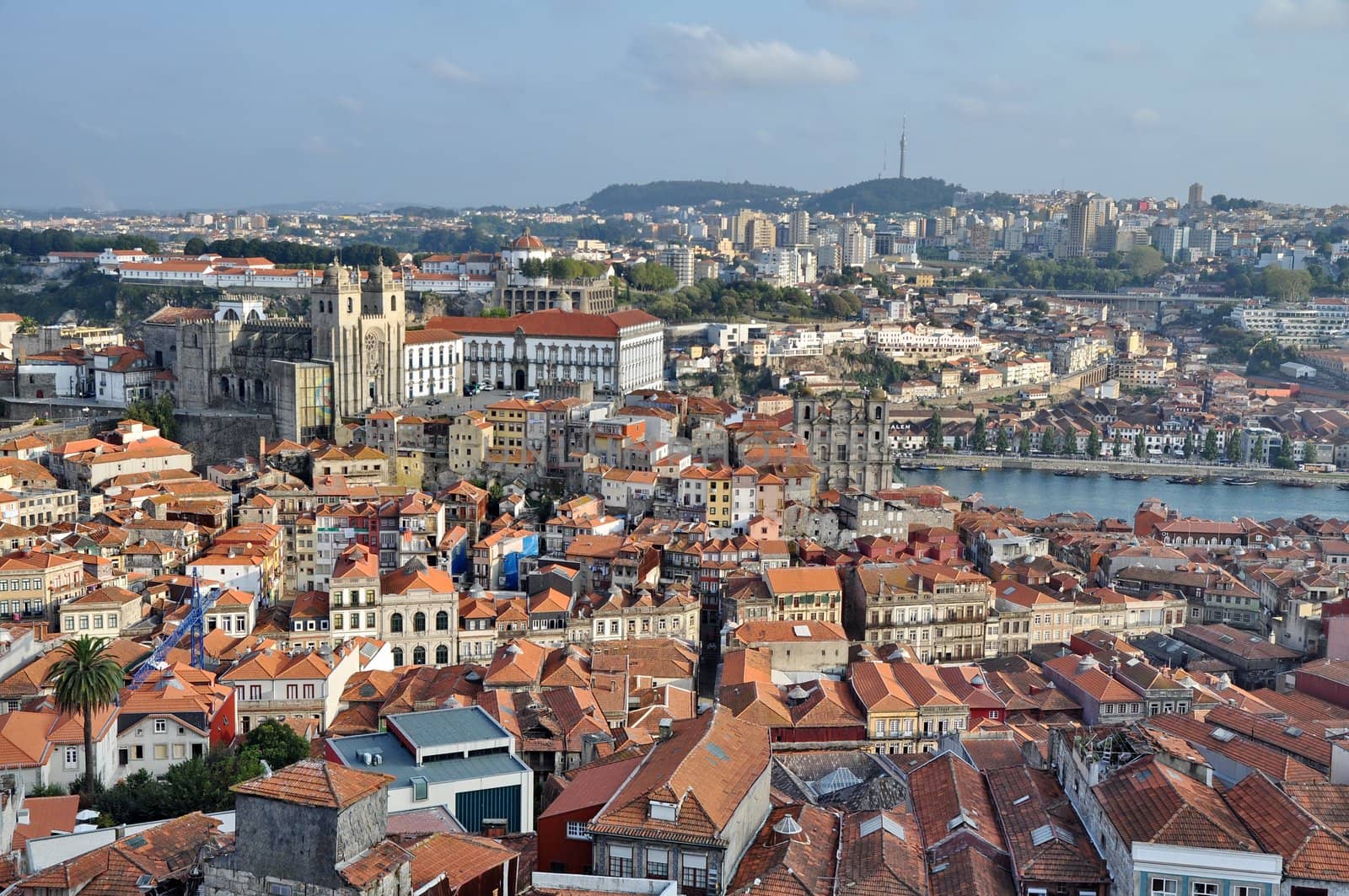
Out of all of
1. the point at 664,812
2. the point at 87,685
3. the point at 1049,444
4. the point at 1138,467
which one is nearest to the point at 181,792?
the point at 87,685

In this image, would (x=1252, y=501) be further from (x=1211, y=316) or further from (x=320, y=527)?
(x=1211, y=316)

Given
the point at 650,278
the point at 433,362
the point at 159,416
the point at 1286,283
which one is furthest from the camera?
the point at 1286,283

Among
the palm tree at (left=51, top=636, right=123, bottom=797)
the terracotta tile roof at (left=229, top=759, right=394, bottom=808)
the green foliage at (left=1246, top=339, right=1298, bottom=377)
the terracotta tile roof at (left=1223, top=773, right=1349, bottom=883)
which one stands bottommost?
the green foliage at (left=1246, top=339, right=1298, bottom=377)

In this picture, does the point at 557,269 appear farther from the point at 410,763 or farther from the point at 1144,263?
the point at 1144,263

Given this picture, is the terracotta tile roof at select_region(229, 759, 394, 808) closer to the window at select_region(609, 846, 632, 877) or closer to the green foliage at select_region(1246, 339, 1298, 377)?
the window at select_region(609, 846, 632, 877)

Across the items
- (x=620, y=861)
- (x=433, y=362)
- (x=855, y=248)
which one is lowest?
(x=620, y=861)

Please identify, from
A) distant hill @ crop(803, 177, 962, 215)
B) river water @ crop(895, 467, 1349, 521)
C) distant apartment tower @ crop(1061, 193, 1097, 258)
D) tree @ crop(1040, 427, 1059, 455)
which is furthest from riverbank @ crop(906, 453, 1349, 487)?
distant hill @ crop(803, 177, 962, 215)

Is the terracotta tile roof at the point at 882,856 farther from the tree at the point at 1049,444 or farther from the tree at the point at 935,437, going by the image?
the tree at the point at 1049,444
